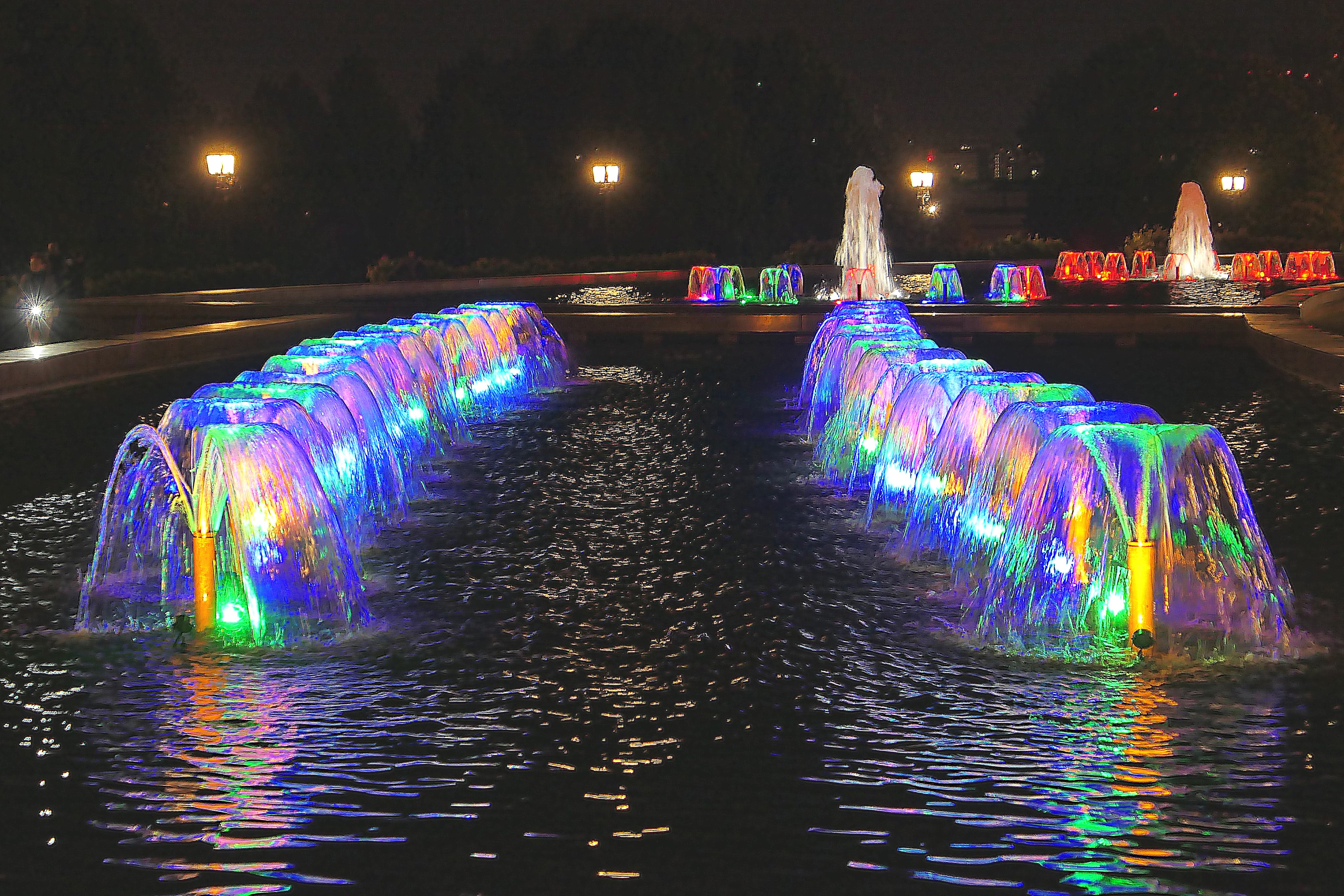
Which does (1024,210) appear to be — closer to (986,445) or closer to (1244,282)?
(1244,282)

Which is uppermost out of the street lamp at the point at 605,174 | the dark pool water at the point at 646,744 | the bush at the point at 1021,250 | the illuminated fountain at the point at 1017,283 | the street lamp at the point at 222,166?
the street lamp at the point at 605,174

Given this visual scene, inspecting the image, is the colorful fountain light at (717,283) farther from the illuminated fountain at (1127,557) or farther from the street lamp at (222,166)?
the illuminated fountain at (1127,557)

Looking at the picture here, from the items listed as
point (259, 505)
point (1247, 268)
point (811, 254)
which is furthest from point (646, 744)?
point (811, 254)

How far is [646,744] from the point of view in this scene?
6805mm

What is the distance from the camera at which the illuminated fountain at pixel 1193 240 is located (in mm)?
48844

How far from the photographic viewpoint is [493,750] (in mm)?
6777

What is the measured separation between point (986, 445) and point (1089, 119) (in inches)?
2936

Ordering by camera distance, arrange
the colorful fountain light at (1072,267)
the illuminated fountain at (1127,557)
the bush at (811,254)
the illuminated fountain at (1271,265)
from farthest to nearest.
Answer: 1. the bush at (811,254)
2. the colorful fountain light at (1072,267)
3. the illuminated fountain at (1271,265)
4. the illuminated fountain at (1127,557)

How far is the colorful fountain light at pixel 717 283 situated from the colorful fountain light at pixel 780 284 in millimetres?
582

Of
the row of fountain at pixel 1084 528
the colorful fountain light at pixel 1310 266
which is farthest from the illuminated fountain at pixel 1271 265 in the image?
the row of fountain at pixel 1084 528

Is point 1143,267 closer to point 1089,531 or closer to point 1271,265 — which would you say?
point 1271,265

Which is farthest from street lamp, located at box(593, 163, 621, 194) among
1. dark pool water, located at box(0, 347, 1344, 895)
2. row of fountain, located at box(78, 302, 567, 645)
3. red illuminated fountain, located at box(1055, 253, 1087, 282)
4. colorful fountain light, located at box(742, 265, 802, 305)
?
dark pool water, located at box(0, 347, 1344, 895)

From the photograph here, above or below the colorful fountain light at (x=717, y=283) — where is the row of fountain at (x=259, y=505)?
below

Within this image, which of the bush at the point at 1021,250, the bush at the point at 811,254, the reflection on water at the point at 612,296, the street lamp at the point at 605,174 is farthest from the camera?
the bush at the point at 811,254
